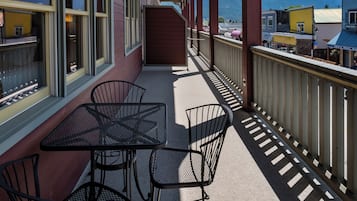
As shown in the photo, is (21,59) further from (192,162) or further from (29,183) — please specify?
(192,162)

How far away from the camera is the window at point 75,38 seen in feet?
9.89

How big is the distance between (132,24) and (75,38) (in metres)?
4.90

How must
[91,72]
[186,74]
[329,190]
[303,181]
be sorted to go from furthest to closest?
[186,74], [91,72], [303,181], [329,190]

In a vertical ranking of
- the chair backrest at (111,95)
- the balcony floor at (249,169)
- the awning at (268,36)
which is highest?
the awning at (268,36)

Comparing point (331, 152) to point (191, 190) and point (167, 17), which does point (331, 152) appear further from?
point (167, 17)

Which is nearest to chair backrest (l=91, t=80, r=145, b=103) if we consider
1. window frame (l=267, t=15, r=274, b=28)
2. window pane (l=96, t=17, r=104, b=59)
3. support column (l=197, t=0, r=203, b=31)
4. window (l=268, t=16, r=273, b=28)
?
window pane (l=96, t=17, r=104, b=59)

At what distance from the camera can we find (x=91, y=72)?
3629 millimetres

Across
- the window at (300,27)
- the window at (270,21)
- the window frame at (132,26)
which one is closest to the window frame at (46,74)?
the window frame at (132,26)

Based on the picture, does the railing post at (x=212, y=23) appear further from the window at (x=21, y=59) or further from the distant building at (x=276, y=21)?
the distant building at (x=276, y=21)

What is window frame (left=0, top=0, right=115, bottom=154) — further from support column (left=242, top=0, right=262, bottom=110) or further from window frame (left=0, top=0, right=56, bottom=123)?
support column (left=242, top=0, right=262, bottom=110)

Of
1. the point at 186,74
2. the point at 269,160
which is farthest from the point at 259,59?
the point at 186,74

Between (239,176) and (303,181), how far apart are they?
0.46 meters

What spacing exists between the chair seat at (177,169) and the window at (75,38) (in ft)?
3.13

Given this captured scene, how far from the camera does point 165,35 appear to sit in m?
9.57
